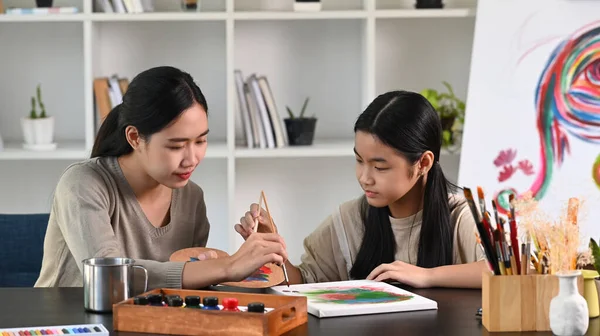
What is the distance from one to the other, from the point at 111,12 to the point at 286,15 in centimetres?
67

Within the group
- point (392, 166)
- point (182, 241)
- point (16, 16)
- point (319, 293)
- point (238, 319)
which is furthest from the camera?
point (16, 16)

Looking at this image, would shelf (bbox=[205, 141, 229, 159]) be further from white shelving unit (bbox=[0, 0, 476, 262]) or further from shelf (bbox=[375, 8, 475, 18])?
shelf (bbox=[375, 8, 475, 18])

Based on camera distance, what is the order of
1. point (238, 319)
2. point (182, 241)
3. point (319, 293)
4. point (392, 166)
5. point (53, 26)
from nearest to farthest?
point (238, 319) → point (319, 293) → point (392, 166) → point (182, 241) → point (53, 26)

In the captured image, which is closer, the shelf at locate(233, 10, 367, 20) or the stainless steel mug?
the stainless steel mug

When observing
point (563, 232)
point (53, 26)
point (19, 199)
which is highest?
point (53, 26)

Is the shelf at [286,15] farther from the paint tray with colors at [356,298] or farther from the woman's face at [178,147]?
the paint tray with colors at [356,298]

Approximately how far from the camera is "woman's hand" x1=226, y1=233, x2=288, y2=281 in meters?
1.91

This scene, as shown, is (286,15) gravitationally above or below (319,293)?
above

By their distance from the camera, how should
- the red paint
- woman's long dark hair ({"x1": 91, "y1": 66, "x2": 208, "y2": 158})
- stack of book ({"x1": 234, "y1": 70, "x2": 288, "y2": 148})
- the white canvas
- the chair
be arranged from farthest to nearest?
stack of book ({"x1": 234, "y1": 70, "x2": 288, "y2": 148}) → the white canvas → the chair → woman's long dark hair ({"x1": 91, "y1": 66, "x2": 208, "y2": 158}) → the red paint

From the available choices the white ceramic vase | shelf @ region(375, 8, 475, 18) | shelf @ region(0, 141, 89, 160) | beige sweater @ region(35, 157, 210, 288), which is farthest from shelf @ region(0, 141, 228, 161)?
the white ceramic vase

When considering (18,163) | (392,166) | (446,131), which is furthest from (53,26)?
(392,166)

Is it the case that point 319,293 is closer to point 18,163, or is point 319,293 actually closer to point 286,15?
point 286,15

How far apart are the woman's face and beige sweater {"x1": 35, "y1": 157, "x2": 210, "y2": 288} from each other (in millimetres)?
142

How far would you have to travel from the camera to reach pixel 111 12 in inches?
138
